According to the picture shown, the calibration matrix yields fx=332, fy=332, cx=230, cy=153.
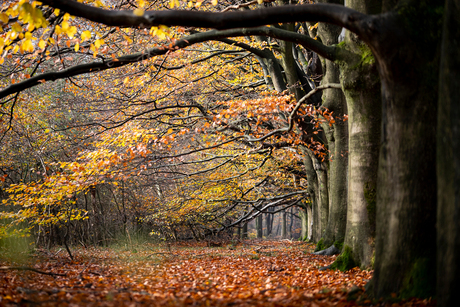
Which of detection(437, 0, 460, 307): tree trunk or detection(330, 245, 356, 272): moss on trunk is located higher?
detection(437, 0, 460, 307): tree trunk

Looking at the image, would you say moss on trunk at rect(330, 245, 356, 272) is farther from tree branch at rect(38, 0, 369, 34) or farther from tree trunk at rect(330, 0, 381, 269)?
tree branch at rect(38, 0, 369, 34)

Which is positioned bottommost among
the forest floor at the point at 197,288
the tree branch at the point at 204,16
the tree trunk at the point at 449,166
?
the forest floor at the point at 197,288

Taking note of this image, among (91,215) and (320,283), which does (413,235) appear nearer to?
(320,283)

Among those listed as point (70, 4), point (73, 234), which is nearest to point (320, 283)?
point (70, 4)

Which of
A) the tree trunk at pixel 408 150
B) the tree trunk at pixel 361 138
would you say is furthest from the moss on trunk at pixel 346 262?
the tree trunk at pixel 408 150

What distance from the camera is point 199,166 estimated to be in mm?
22578

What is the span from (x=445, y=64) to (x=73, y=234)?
19.0 m

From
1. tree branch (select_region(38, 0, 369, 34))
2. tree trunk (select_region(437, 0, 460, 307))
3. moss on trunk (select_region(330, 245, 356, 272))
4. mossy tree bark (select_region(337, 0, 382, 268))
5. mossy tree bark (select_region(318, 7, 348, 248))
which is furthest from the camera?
mossy tree bark (select_region(318, 7, 348, 248))

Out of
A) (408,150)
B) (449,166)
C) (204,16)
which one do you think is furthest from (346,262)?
(204,16)

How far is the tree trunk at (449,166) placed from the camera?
286 cm

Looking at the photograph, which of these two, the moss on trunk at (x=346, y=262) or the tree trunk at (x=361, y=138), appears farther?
the moss on trunk at (x=346, y=262)

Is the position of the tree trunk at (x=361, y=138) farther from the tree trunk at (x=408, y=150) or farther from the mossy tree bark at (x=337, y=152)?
the mossy tree bark at (x=337, y=152)

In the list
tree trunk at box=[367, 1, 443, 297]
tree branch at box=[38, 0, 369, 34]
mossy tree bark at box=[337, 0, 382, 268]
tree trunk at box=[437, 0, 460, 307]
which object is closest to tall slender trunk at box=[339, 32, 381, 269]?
mossy tree bark at box=[337, 0, 382, 268]

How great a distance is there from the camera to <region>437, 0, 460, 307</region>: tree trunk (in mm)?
2859
